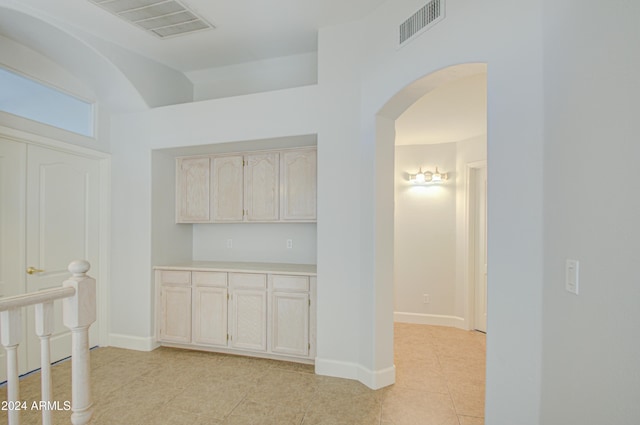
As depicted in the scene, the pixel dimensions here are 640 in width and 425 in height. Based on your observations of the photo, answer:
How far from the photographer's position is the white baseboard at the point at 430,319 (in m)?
4.41

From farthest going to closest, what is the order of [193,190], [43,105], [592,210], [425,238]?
[425,238] → [193,190] → [43,105] → [592,210]

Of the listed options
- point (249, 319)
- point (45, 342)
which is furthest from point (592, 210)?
point (249, 319)

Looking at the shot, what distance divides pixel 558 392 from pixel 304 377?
2112mm

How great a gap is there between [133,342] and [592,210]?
418cm

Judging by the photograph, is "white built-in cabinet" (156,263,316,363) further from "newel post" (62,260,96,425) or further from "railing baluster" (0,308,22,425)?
"railing baluster" (0,308,22,425)

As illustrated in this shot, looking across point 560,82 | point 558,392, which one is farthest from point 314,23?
point 558,392

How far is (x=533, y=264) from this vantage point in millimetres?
1431

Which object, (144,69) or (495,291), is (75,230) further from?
(495,291)

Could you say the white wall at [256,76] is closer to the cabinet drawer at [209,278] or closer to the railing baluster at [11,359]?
the cabinet drawer at [209,278]

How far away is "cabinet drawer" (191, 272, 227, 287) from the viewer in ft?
11.1

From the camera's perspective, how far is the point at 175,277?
353 cm

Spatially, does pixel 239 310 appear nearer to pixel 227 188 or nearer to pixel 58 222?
pixel 227 188

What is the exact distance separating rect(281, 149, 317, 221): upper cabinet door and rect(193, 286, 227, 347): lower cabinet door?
1.11 metres

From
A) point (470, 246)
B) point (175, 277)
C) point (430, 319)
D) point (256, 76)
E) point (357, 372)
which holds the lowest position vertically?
point (430, 319)
